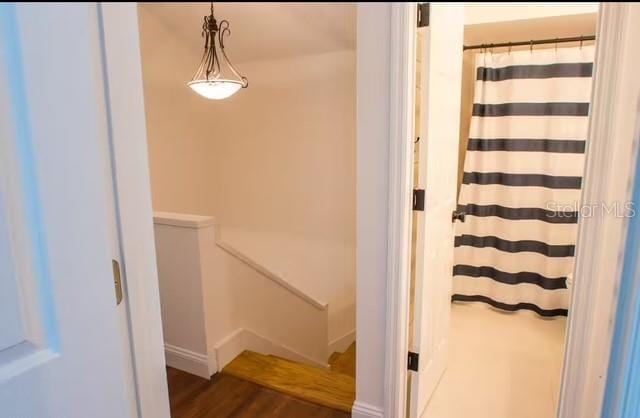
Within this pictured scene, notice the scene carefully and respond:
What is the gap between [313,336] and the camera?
326 centimetres

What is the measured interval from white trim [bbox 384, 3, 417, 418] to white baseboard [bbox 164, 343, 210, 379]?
1.02m

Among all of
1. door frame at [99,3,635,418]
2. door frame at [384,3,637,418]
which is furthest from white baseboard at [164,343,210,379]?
door frame at [384,3,637,418]

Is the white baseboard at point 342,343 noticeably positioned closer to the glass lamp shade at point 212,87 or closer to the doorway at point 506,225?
the doorway at point 506,225

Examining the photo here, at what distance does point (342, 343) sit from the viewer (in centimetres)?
355

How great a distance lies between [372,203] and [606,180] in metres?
0.72

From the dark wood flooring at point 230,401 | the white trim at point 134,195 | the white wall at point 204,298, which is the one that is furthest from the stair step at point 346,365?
the white trim at point 134,195

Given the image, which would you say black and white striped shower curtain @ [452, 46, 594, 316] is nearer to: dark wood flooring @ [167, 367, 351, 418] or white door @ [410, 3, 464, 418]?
white door @ [410, 3, 464, 418]

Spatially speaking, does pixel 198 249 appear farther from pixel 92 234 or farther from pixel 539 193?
pixel 539 193

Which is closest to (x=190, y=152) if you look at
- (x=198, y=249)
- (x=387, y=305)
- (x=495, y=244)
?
(x=198, y=249)

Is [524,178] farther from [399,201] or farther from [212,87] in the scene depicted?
[212,87]

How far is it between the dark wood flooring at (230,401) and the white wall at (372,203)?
0.36 metres

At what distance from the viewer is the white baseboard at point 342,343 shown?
343cm

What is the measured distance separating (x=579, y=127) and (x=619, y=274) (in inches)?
83.7

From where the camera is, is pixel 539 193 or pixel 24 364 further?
pixel 539 193
